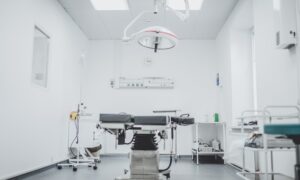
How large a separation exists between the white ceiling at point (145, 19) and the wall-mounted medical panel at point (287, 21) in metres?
2.10

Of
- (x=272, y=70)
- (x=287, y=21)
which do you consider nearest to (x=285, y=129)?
(x=287, y=21)

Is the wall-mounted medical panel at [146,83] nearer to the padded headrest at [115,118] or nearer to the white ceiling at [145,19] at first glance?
the white ceiling at [145,19]

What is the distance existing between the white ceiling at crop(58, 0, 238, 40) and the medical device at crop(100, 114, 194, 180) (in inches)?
104

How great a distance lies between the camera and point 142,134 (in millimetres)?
2893

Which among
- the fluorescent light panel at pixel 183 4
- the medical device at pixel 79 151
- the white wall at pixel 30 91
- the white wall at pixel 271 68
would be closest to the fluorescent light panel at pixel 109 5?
the white wall at pixel 30 91

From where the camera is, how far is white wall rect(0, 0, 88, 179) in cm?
309

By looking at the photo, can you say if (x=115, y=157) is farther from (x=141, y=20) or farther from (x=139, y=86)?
(x=141, y=20)

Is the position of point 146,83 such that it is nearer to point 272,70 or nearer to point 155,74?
point 155,74

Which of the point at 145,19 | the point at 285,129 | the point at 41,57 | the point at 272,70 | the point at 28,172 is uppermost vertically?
the point at 145,19

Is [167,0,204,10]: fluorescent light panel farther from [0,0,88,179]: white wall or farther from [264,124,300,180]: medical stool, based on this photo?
[264,124,300,180]: medical stool

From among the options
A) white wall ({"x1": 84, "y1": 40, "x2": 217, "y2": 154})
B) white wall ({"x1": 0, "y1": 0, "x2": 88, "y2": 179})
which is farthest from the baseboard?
white wall ({"x1": 84, "y1": 40, "x2": 217, "y2": 154})

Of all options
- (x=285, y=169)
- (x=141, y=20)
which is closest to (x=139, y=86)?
(x=141, y=20)

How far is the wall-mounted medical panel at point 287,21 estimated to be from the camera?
2.59 metres

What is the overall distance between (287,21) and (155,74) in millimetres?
3991
